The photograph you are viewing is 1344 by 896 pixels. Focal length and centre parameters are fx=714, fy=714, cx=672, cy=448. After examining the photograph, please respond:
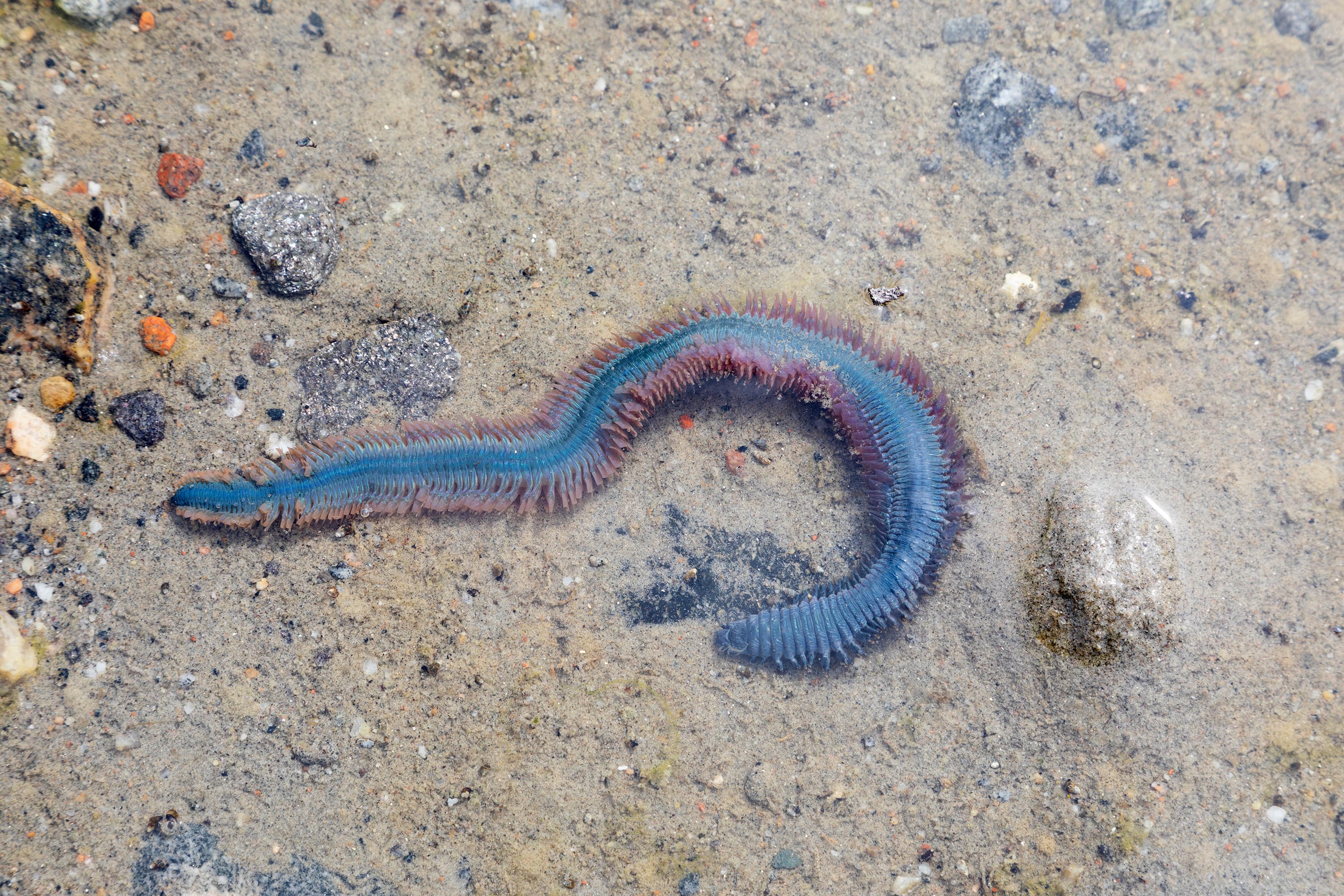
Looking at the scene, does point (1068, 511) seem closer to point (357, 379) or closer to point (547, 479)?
point (547, 479)

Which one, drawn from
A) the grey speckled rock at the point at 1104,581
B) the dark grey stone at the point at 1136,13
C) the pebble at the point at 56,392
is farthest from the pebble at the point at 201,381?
the dark grey stone at the point at 1136,13

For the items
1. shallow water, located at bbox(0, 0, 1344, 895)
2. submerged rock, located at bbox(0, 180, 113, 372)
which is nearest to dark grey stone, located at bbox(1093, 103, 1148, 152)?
shallow water, located at bbox(0, 0, 1344, 895)

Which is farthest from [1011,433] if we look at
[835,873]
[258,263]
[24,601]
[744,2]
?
[24,601]

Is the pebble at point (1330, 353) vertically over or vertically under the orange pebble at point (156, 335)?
over

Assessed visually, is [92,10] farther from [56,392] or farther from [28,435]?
[28,435]

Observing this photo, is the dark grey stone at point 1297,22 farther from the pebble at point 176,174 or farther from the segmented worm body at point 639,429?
the pebble at point 176,174

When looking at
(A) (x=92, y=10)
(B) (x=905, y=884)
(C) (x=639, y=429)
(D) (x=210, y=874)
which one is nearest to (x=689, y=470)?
(C) (x=639, y=429)
